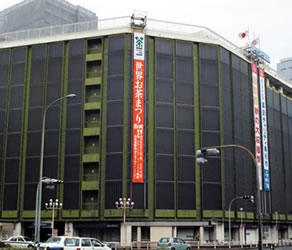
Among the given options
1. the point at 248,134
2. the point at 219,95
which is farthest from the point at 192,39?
the point at 248,134

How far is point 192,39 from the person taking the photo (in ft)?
226

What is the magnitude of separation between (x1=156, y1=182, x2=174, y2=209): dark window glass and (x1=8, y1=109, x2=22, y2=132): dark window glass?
2179 cm

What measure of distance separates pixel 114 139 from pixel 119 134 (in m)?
0.95

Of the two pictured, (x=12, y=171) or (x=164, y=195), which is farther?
(x=12, y=171)

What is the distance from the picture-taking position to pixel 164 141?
64.0 metres

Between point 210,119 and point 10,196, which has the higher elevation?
point 210,119

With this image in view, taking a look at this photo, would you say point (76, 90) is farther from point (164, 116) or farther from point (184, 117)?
A: point (184, 117)

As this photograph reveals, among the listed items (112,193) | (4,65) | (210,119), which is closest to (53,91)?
(4,65)

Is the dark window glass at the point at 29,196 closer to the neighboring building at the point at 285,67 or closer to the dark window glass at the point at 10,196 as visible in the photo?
the dark window glass at the point at 10,196

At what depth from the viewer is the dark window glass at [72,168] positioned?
206 ft

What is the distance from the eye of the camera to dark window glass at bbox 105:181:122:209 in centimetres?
6078

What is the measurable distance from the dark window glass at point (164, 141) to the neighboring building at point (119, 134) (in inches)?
5.4

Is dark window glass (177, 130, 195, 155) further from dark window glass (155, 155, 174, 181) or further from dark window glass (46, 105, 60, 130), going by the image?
dark window glass (46, 105, 60, 130)

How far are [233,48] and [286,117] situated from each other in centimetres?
2099
